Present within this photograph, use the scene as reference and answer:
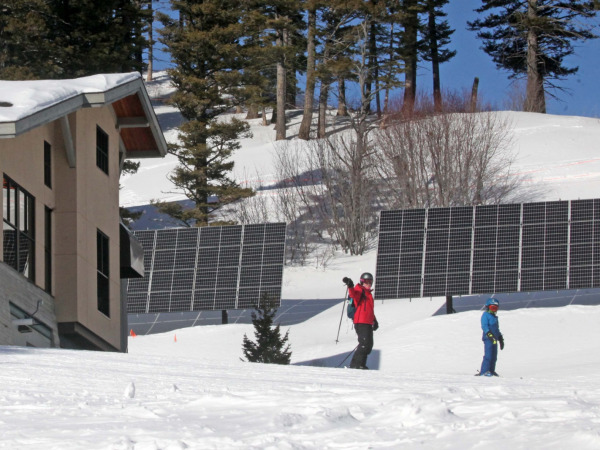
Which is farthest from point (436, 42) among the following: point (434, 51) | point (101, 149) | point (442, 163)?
point (101, 149)

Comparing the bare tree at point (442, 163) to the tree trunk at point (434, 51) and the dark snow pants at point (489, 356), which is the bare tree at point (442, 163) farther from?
the dark snow pants at point (489, 356)

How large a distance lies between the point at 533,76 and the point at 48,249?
42.3 m

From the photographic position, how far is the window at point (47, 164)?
61.6ft

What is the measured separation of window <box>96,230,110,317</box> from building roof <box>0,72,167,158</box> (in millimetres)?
2745

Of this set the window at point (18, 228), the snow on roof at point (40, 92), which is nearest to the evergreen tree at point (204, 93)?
the snow on roof at point (40, 92)

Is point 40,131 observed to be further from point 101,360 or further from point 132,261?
point 101,360

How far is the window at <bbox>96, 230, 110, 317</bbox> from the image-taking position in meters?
20.8

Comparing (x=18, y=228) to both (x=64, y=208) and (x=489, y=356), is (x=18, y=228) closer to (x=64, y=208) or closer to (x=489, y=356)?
(x=64, y=208)

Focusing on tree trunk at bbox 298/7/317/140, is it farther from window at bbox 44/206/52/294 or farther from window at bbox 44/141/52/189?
window at bbox 44/206/52/294

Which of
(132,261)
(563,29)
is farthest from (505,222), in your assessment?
(563,29)

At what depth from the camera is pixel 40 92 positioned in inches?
699

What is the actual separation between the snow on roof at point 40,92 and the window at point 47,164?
1.07m

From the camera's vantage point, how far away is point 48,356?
11758 millimetres

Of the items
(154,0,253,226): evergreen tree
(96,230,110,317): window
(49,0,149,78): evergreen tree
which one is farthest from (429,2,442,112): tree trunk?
(96,230,110,317): window
